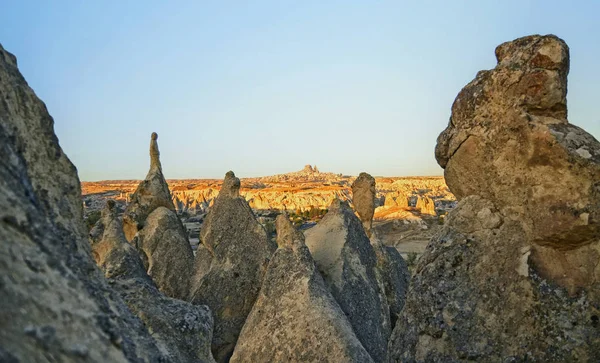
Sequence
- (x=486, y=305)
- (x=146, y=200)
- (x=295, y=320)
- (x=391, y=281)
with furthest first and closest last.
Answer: (x=146, y=200) → (x=391, y=281) → (x=295, y=320) → (x=486, y=305)

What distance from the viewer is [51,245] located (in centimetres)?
144

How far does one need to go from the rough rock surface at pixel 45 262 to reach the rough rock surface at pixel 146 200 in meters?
7.94

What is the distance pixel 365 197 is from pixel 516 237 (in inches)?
248

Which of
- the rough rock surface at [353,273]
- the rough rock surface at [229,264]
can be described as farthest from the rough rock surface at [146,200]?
the rough rock surface at [353,273]

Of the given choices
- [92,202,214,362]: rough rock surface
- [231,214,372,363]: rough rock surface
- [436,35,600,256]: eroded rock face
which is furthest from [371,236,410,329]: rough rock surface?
[436,35,600,256]: eroded rock face

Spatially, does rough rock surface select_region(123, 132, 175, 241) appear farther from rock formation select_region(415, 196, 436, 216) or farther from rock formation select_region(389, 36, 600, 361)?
rock formation select_region(415, 196, 436, 216)

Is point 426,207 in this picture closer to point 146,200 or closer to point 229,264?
point 146,200

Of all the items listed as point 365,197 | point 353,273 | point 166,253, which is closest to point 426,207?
point 365,197

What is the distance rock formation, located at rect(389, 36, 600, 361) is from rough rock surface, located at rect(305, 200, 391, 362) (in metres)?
3.12

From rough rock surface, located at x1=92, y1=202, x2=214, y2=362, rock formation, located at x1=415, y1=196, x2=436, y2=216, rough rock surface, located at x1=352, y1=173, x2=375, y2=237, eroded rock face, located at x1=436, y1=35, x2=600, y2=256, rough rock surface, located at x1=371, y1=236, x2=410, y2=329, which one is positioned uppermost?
eroded rock face, located at x1=436, y1=35, x2=600, y2=256

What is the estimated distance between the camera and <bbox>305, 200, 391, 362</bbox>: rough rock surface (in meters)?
6.34

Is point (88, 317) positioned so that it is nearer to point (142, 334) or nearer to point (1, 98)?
point (142, 334)

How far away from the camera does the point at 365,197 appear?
9336 mm

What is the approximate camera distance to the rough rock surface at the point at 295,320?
507 cm
